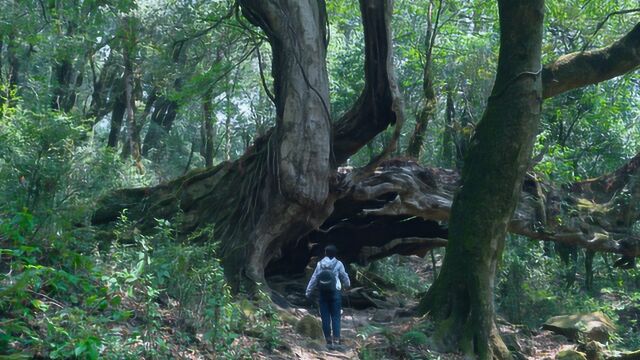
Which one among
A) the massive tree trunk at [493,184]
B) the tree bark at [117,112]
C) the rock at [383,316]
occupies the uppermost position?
the tree bark at [117,112]

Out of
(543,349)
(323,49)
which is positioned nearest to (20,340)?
(323,49)

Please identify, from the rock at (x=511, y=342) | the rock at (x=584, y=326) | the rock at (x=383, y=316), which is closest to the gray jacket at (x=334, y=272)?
the rock at (x=383, y=316)

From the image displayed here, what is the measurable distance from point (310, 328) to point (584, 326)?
226 inches

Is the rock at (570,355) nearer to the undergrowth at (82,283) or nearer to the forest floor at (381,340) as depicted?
the forest floor at (381,340)

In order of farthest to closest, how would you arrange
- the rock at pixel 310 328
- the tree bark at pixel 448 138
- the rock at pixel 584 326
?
the tree bark at pixel 448 138 → the rock at pixel 584 326 → the rock at pixel 310 328

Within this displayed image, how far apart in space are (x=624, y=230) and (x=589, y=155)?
802cm

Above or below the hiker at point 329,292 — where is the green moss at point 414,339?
below

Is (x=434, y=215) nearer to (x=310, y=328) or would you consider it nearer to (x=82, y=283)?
(x=310, y=328)

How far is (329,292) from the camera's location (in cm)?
1109

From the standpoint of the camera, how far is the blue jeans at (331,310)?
1109cm

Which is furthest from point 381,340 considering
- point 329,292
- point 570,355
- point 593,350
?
point 593,350

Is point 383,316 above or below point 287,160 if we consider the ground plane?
below

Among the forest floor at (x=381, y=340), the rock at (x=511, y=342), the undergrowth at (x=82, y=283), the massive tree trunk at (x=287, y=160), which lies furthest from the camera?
the massive tree trunk at (x=287, y=160)

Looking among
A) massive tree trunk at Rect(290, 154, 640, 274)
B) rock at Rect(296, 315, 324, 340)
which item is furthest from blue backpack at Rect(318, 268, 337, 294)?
massive tree trunk at Rect(290, 154, 640, 274)
